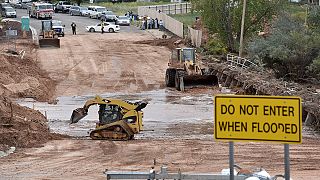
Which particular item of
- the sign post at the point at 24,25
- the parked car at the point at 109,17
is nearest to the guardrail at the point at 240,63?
the sign post at the point at 24,25

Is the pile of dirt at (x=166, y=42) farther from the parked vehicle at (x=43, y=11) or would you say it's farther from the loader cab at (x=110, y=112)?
the loader cab at (x=110, y=112)

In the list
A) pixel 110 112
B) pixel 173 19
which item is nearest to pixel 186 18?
pixel 173 19

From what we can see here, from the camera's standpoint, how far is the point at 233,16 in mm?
55062

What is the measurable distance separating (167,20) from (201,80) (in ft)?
120

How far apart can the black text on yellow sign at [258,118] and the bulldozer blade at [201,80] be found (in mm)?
30379

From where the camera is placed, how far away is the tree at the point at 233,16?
5484 cm

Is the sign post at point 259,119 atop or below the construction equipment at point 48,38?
atop

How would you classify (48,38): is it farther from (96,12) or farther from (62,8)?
(62,8)

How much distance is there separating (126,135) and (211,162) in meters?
4.73

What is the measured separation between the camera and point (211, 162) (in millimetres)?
20562

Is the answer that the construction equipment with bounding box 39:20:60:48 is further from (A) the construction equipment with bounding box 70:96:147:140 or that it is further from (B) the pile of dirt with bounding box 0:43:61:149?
(A) the construction equipment with bounding box 70:96:147:140

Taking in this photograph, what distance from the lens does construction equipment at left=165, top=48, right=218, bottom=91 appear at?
38.0 metres

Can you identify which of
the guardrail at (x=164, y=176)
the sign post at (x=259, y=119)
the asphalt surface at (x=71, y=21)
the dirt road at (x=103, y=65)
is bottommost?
the asphalt surface at (x=71, y=21)

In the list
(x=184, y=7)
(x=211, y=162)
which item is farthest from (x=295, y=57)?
(x=184, y=7)
